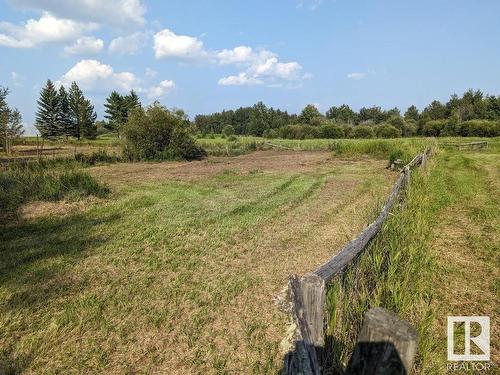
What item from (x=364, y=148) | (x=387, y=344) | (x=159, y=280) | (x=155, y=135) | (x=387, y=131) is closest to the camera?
(x=387, y=344)

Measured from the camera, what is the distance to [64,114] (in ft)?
192

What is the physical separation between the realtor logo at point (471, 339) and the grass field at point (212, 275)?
4.3 inches

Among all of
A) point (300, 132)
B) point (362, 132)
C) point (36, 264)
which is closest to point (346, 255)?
point (36, 264)

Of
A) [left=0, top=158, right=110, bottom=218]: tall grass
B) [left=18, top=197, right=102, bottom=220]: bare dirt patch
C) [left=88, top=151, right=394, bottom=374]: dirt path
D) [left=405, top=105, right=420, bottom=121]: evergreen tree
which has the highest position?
[left=405, top=105, right=420, bottom=121]: evergreen tree

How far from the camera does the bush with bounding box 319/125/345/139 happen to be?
55.7 metres

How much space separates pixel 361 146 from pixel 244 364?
27.0 m

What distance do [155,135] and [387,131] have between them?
38.4 m

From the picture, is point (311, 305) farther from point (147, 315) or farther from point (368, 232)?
point (147, 315)

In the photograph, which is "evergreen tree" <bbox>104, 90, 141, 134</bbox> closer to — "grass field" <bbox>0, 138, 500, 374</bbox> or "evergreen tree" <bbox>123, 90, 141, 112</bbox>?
"evergreen tree" <bbox>123, 90, 141, 112</bbox>

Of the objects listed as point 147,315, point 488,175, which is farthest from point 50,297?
point 488,175

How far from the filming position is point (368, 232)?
438 cm

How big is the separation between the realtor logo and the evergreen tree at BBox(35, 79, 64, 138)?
62.7m

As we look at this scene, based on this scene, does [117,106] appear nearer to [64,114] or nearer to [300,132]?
[64,114]

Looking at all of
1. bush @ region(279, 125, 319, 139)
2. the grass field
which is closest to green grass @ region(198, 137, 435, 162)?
the grass field
